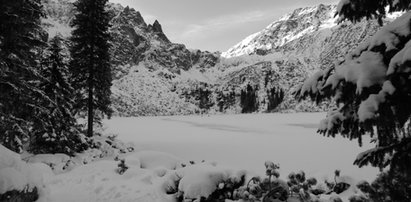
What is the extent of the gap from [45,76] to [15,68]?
7641 mm

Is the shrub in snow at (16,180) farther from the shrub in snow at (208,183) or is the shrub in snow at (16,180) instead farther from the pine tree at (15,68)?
the pine tree at (15,68)

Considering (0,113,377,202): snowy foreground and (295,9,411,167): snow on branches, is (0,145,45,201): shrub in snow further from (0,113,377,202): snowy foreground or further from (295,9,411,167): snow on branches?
(295,9,411,167): snow on branches

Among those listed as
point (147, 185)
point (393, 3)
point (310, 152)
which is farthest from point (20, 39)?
point (310, 152)

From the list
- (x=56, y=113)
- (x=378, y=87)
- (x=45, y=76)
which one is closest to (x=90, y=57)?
(x=45, y=76)

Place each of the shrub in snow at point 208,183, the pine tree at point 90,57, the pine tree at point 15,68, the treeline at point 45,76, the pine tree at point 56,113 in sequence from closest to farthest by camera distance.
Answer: the shrub in snow at point 208,183, the pine tree at point 15,68, the treeline at point 45,76, the pine tree at point 56,113, the pine tree at point 90,57

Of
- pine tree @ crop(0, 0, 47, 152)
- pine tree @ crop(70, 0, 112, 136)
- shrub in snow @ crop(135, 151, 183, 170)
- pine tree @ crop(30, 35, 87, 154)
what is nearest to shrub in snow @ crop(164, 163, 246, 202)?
shrub in snow @ crop(135, 151, 183, 170)

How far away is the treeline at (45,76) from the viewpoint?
10.7m

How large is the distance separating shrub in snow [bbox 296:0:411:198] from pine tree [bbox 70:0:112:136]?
68.9 ft

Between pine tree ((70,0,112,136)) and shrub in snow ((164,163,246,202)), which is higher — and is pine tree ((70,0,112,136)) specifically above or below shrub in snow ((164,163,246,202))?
above

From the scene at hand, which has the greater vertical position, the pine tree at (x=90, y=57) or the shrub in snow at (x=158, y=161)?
the pine tree at (x=90, y=57)

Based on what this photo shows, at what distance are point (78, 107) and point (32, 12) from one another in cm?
1256

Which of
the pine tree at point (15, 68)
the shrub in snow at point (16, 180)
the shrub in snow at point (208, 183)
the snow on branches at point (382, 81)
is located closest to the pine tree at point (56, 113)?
the pine tree at point (15, 68)

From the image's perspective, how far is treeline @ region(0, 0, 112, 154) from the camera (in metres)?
10.7

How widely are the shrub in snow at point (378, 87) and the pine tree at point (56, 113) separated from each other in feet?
50.9
